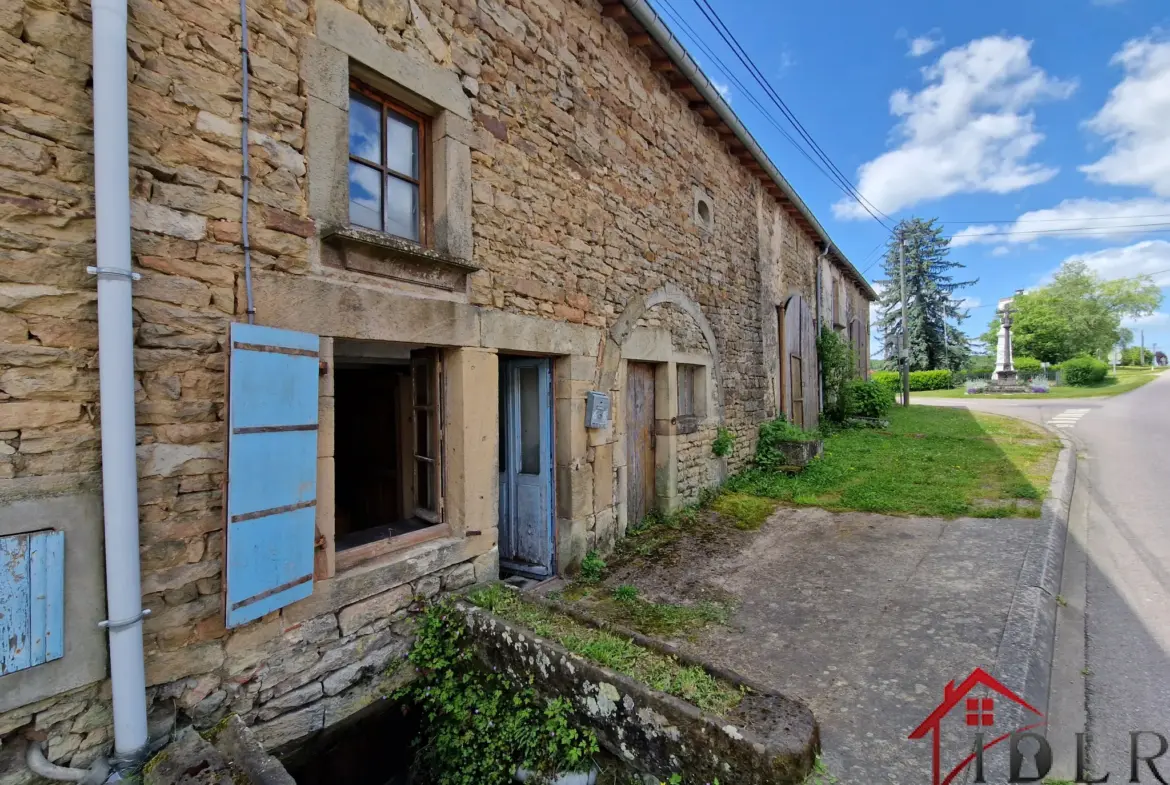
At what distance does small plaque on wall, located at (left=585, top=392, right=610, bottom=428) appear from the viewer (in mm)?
4906

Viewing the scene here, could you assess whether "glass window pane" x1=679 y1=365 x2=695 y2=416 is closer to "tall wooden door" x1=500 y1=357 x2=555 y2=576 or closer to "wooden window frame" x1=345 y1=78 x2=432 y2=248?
"tall wooden door" x1=500 y1=357 x2=555 y2=576

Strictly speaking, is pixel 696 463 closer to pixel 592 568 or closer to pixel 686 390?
pixel 686 390

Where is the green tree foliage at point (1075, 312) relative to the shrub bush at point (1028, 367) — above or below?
above

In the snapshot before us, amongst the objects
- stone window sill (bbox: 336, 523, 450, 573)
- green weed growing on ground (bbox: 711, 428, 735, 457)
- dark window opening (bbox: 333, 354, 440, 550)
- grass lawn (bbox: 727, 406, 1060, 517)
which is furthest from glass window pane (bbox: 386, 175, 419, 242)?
grass lawn (bbox: 727, 406, 1060, 517)

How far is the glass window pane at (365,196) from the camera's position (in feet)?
10.8

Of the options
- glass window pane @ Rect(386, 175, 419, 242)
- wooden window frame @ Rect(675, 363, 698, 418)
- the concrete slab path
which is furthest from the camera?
wooden window frame @ Rect(675, 363, 698, 418)

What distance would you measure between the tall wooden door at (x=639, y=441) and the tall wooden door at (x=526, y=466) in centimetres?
136

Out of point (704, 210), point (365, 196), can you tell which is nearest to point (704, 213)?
point (704, 210)

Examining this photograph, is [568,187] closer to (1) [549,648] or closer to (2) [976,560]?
(1) [549,648]

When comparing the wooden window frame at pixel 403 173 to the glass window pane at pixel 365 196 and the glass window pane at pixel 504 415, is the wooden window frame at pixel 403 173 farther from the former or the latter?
the glass window pane at pixel 504 415

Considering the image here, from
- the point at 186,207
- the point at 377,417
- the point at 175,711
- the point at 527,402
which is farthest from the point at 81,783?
the point at 377,417

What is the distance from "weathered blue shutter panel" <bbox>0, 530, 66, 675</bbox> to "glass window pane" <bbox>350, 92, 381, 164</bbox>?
8.47 ft

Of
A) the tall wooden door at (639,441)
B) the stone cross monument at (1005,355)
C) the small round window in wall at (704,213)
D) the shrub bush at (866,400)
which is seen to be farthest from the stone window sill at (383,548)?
the stone cross monument at (1005,355)

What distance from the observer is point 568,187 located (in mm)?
4816
